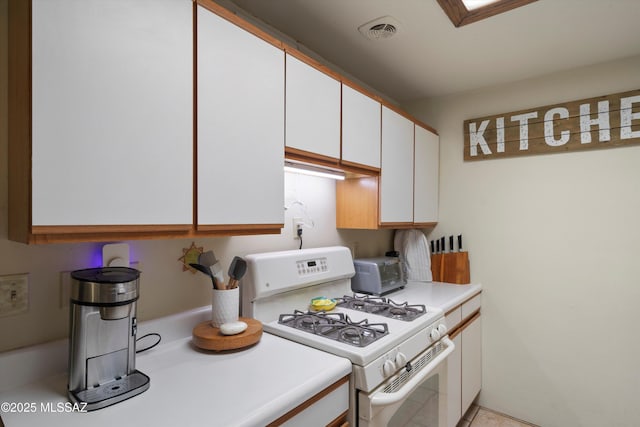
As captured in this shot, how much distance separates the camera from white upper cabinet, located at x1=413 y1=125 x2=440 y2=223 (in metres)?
2.42

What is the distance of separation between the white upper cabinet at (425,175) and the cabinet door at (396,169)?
11 centimetres

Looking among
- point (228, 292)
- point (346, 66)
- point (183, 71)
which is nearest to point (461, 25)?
point (346, 66)

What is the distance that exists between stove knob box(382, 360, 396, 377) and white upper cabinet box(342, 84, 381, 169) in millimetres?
950

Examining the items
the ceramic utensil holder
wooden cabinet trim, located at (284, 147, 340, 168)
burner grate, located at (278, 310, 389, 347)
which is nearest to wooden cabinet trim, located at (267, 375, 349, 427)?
burner grate, located at (278, 310, 389, 347)

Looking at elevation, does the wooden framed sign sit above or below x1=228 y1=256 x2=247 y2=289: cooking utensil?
above

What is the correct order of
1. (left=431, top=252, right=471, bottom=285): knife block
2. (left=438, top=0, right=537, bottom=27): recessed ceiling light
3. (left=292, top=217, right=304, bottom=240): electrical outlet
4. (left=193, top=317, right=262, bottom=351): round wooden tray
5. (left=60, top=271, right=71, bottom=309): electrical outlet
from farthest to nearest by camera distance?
(left=431, top=252, right=471, bottom=285): knife block → (left=292, top=217, right=304, bottom=240): electrical outlet → (left=438, top=0, right=537, bottom=27): recessed ceiling light → (left=193, top=317, right=262, bottom=351): round wooden tray → (left=60, top=271, right=71, bottom=309): electrical outlet

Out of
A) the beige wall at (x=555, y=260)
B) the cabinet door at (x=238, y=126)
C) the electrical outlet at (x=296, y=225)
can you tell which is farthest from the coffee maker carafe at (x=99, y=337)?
the beige wall at (x=555, y=260)

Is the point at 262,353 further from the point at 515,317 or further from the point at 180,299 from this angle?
the point at 515,317

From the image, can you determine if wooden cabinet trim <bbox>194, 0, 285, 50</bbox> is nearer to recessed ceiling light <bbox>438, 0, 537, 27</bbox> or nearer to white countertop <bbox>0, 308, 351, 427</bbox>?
recessed ceiling light <bbox>438, 0, 537, 27</bbox>

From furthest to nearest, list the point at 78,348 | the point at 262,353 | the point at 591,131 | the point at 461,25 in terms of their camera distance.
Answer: the point at 591,131
the point at 461,25
the point at 262,353
the point at 78,348

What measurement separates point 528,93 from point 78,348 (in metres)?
2.89

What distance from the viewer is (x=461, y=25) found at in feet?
5.74

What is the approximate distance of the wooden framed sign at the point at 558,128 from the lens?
6.83ft

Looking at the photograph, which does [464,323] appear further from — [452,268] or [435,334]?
[435,334]
